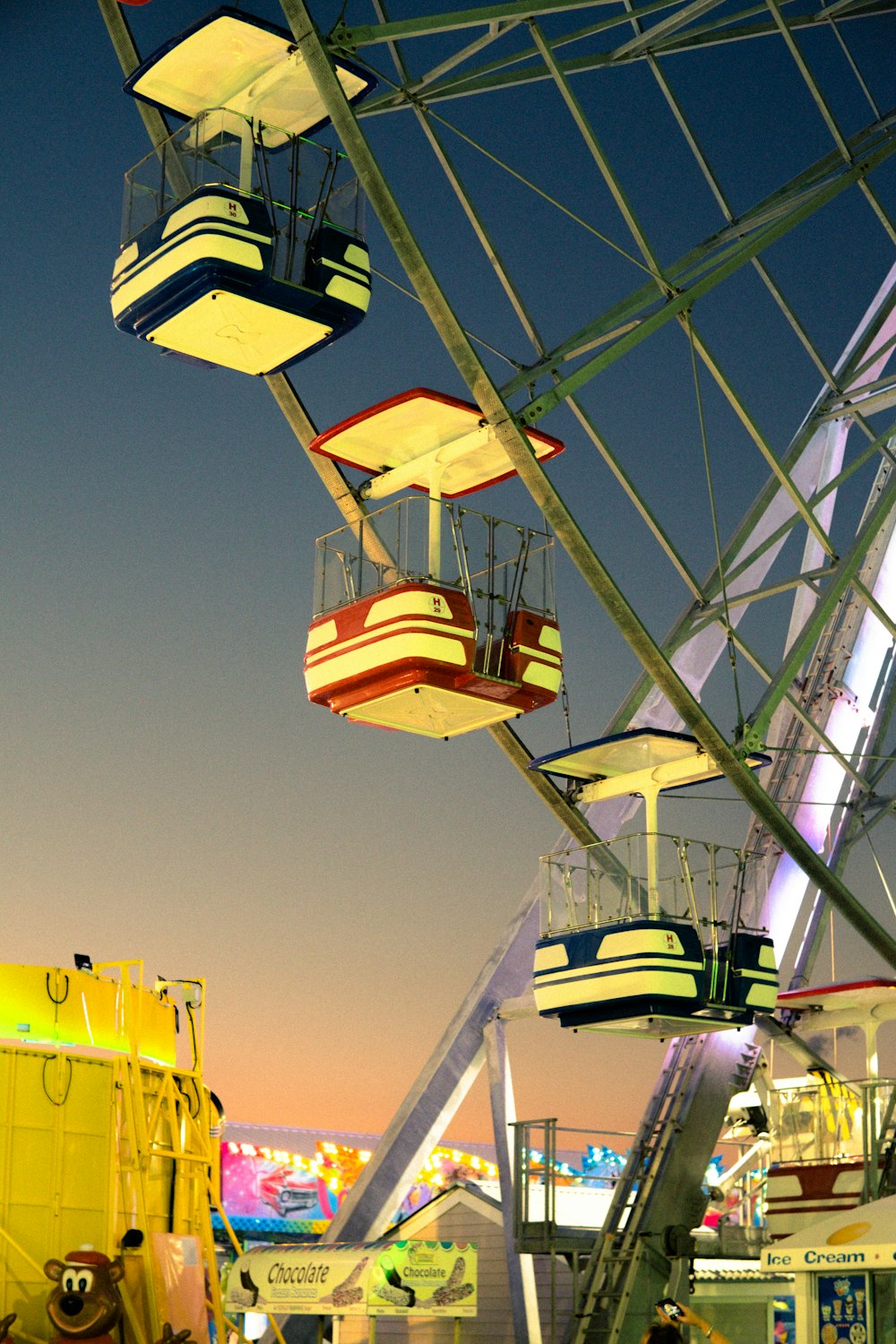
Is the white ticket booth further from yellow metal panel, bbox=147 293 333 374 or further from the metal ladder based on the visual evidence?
yellow metal panel, bbox=147 293 333 374

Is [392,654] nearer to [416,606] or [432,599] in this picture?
[416,606]

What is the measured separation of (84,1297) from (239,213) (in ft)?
40.5

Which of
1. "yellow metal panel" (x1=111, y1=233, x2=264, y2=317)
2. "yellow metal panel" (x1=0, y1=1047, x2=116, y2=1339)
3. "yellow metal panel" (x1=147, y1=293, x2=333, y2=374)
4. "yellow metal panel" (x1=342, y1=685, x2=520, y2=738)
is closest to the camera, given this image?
"yellow metal panel" (x1=0, y1=1047, x2=116, y2=1339)

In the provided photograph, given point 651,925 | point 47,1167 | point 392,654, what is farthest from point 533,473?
point 47,1167

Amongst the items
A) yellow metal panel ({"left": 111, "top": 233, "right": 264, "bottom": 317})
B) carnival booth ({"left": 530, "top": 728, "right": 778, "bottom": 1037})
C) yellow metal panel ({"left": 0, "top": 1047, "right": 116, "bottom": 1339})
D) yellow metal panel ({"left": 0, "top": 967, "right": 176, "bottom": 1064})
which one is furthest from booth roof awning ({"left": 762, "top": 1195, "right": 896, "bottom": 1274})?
yellow metal panel ({"left": 111, "top": 233, "right": 264, "bottom": 317})

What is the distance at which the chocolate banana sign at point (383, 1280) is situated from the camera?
21656mm

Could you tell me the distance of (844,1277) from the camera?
19141 millimetres

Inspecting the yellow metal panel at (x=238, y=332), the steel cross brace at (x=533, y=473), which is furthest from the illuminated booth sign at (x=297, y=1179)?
the yellow metal panel at (x=238, y=332)

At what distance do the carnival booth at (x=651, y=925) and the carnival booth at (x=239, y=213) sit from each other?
26.0ft

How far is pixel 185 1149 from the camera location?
19062 mm

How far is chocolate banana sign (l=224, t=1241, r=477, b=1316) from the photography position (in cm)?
Result: 2166

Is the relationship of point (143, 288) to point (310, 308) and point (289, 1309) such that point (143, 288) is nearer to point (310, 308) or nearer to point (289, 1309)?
point (310, 308)

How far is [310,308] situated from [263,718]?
2110cm

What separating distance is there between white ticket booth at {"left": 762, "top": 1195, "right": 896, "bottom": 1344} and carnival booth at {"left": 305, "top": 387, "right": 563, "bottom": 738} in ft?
25.2
